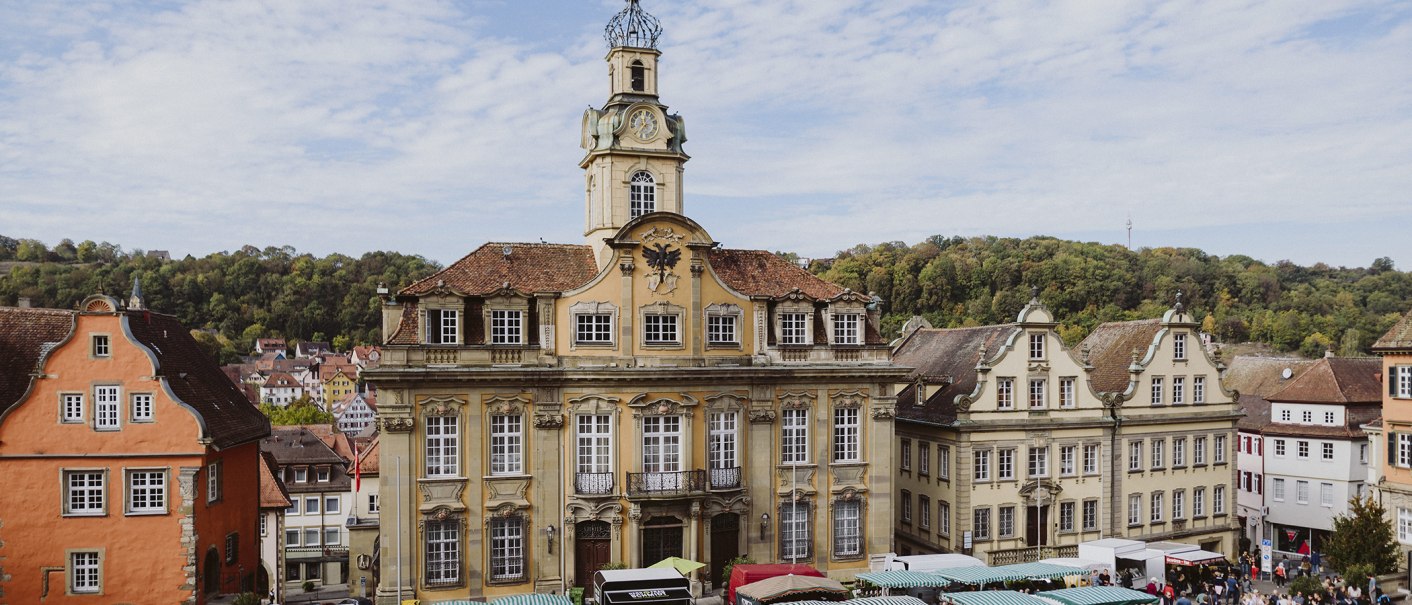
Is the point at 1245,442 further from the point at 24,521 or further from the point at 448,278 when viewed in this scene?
the point at 24,521

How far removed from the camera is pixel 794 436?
39125 mm

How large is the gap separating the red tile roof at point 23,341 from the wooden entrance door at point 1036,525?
34927mm

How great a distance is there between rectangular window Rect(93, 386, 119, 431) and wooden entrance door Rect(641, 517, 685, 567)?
17.0 m

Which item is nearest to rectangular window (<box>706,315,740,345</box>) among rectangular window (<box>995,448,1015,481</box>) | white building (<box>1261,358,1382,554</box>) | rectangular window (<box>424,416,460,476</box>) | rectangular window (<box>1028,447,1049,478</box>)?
rectangular window (<box>424,416,460,476</box>)

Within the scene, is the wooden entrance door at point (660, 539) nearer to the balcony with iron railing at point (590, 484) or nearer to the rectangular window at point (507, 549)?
the balcony with iron railing at point (590, 484)

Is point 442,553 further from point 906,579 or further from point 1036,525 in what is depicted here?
point 1036,525

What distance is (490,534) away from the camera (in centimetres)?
3594

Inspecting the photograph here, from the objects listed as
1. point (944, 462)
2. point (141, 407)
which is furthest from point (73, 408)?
point (944, 462)

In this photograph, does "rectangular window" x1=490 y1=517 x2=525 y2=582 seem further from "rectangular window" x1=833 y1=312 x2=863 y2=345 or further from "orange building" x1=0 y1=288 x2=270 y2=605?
"rectangular window" x1=833 y1=312 x2=863 y2=345

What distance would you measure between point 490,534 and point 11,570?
14067 mm

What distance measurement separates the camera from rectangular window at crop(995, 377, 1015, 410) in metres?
42.7

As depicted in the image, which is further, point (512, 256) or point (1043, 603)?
point (512, 256)

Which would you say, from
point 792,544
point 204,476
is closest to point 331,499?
point 204,476

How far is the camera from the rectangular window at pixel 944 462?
42.6m
